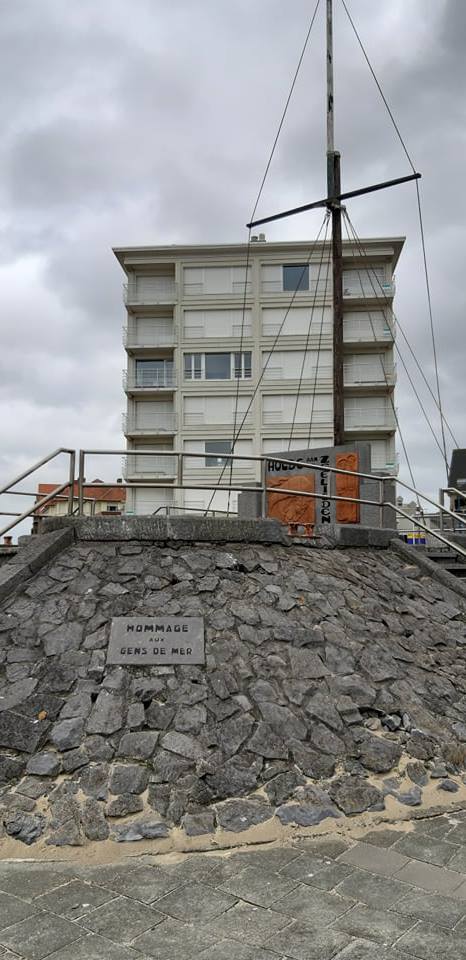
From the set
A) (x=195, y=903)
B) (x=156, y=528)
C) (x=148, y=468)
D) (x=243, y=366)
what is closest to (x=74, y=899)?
(x=195, y=903)

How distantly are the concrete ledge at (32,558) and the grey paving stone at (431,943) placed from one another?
492 centimetres

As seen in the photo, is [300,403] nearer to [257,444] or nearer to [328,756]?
[257,444]

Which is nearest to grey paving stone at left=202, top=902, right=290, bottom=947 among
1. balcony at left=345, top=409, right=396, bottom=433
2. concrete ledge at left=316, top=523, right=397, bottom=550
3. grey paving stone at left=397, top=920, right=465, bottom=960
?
grey paving stone at left=397, top=920, right=465, bottom=960

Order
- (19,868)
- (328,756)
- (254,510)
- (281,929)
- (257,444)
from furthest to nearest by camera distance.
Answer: (257,444) → (254,510) → (328,756) → (19,868) → (281,929)

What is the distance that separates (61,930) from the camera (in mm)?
3969

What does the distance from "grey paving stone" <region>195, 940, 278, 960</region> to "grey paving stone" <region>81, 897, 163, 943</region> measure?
443 millimetres

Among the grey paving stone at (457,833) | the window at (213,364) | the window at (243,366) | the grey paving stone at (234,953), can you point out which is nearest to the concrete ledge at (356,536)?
the grey paving stone at (457,833)

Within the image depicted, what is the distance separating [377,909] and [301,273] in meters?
35.6

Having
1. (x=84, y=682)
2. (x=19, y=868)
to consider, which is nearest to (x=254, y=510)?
(x=84, y=682)

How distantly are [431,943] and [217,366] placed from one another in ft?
112

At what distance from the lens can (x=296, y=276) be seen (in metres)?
37.0

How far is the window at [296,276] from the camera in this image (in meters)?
36.9

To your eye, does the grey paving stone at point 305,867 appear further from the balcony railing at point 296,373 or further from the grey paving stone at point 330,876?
the balcony railing at point 296,373

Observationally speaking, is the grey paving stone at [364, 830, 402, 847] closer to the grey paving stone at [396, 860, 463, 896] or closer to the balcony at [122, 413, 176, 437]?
the grey paving stone at [396, 860, 463, 896]
